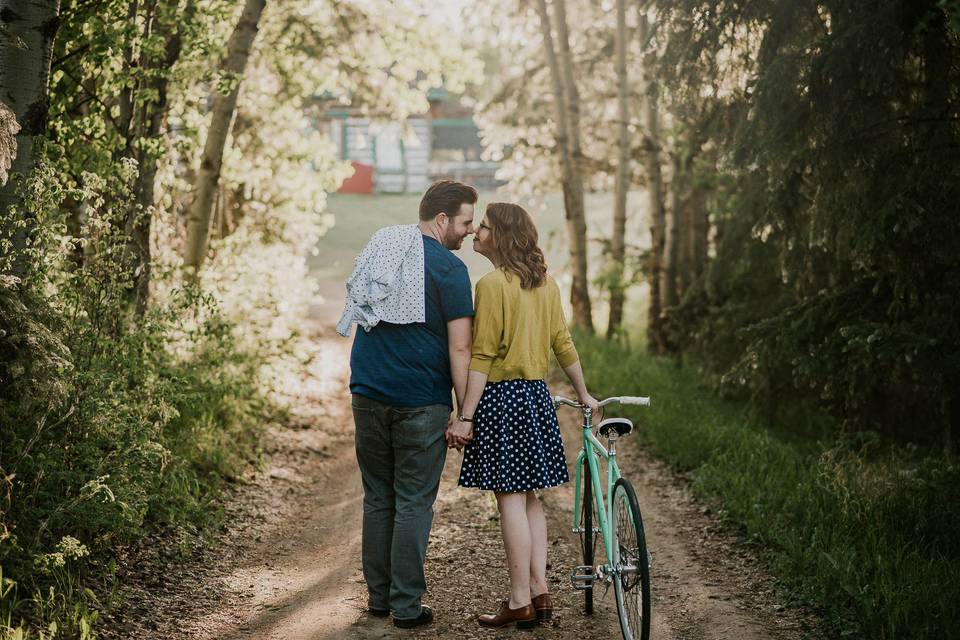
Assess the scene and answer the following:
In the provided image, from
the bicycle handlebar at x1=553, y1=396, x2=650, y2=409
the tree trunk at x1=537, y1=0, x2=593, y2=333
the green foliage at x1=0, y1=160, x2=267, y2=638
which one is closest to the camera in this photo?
the green foliage at x1=0, y1=160, x2=267, y2=638

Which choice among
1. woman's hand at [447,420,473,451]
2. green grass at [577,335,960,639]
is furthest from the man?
green grass at [577,335,960,639]

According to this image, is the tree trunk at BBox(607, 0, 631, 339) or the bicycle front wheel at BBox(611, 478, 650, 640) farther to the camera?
the tree trunk at BBox(607, 0, 631, 339)

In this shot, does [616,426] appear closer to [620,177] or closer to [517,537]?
[517,537]

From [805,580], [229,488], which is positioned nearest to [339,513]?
[229,488]

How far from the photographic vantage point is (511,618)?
189 inches

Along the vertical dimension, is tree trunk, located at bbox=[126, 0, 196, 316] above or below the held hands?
above

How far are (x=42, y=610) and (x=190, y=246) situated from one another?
614cm

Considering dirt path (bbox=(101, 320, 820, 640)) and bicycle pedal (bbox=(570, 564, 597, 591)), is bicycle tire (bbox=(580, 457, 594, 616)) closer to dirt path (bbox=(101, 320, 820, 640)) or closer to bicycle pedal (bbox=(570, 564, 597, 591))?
bicycle pedal (bbox=(570, 564, 597, 591))

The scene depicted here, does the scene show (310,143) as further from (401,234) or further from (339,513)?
(401,234)

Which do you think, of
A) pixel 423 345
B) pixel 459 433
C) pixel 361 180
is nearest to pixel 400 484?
pixel 459 433

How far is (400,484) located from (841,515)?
3.09 meters

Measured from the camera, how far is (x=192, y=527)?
20.2 ft

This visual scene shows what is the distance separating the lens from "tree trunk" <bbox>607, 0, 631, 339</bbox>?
14.8 meters

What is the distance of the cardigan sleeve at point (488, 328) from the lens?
4684 millimetres
